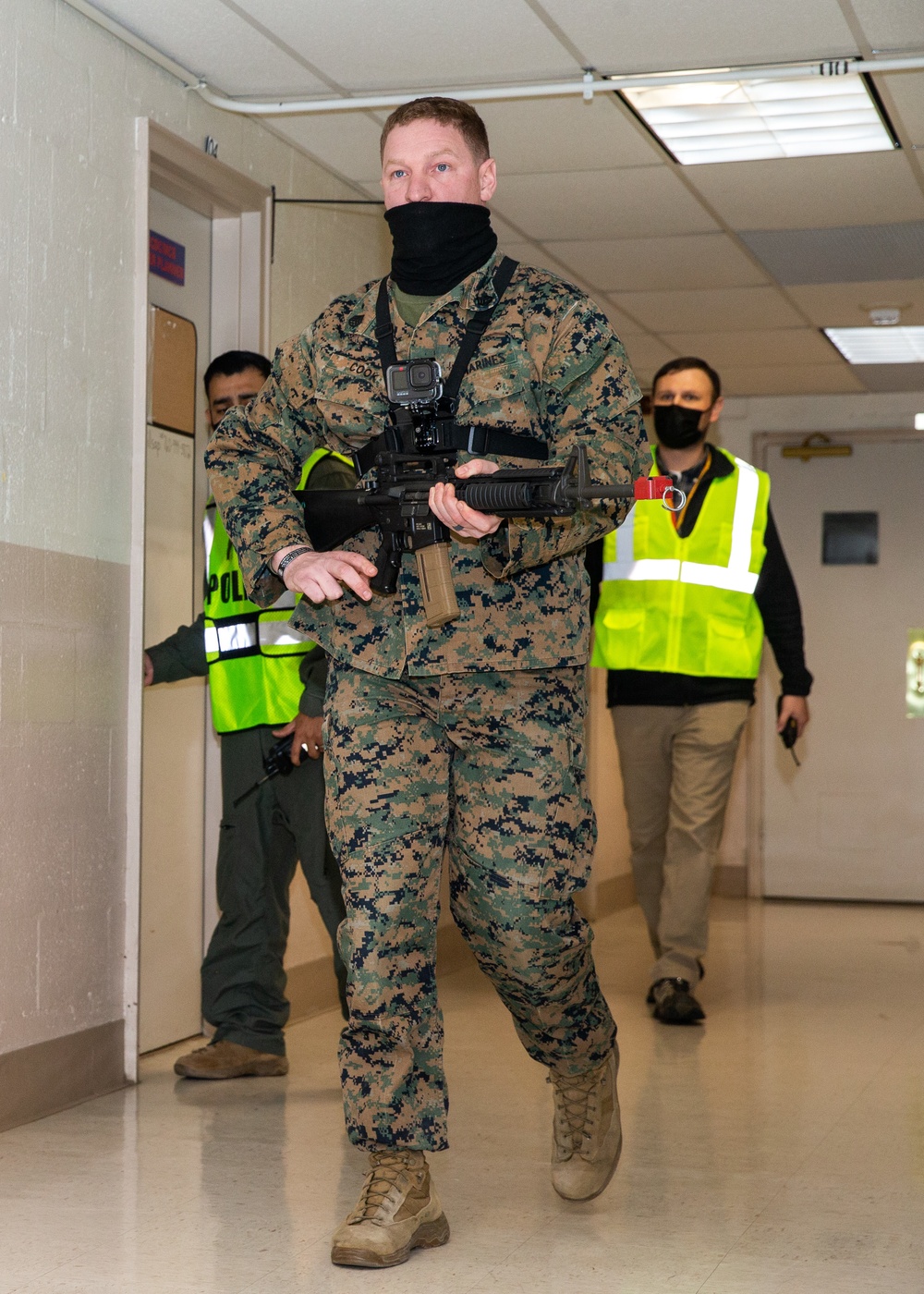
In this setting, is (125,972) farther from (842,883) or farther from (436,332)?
(842,883)

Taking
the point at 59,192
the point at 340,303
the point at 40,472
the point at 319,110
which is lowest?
the point at 40,472

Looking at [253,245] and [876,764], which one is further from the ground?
[253,245]

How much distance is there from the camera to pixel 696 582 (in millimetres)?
4594

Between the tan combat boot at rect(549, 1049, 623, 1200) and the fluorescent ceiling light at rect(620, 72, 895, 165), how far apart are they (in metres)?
2.62

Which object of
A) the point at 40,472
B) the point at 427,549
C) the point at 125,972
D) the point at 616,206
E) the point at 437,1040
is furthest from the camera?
the point at 616,206

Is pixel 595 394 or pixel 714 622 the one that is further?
pixel 714 622

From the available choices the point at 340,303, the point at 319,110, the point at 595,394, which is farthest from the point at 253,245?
the point at 595,394

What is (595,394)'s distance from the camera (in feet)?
7.74

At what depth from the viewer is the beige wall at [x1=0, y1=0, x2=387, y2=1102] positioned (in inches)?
128

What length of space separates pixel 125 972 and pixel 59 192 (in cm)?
181

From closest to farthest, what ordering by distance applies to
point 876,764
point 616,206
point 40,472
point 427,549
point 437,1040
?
point 427,549, point 437,1040, point 40,472, point 616,206, point 876,764

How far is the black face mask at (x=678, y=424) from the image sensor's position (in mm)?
4590

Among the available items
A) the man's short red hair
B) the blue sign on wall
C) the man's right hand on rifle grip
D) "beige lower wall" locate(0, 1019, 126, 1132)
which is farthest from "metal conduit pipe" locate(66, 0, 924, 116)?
"beige lower wall" locate(0, 1019, 126, 1132)

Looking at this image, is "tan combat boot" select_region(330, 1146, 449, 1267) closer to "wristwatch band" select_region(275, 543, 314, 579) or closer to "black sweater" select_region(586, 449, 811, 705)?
"wristwatch band" select_region(275, 543, 314, 579)
